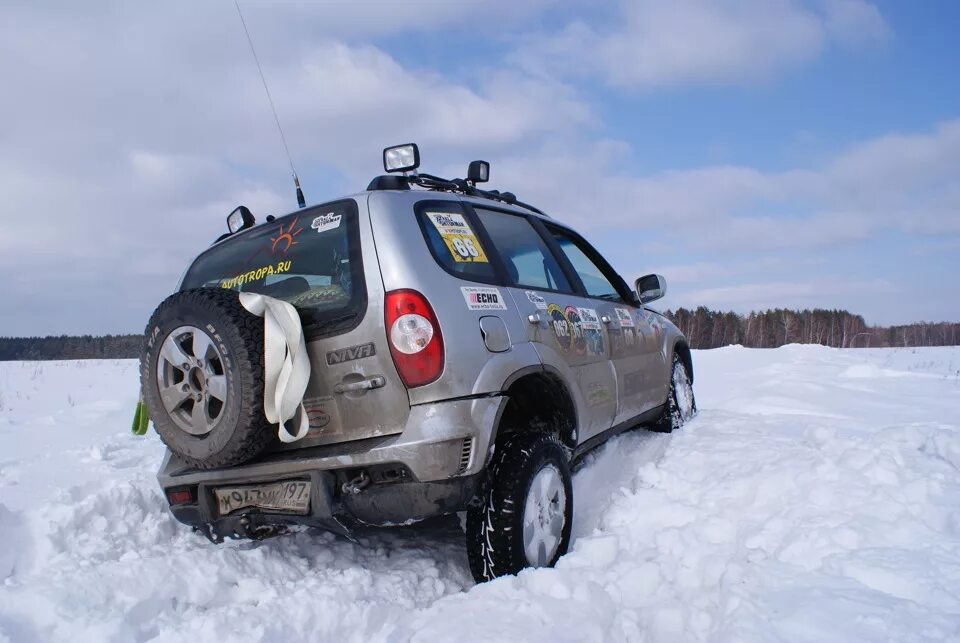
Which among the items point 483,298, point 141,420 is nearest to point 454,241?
point 483,298

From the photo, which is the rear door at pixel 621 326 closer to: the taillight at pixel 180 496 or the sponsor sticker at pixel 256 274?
the sponsor sticker at pixel 256 274

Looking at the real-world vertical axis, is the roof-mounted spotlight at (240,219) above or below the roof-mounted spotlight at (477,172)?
below

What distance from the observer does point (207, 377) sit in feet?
7.90

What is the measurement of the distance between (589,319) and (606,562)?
4.46 feet

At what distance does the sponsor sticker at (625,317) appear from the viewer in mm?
4031

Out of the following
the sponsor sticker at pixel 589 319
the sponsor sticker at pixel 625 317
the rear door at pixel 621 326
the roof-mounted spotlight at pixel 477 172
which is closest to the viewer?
the sponsor sticker at pixel 589 319

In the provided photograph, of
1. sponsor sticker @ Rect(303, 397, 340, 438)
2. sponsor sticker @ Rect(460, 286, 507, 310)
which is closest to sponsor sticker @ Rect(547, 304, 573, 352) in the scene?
sponsor sticker @ Rect(460, 286, 507, 310)

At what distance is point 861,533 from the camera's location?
2490 mm

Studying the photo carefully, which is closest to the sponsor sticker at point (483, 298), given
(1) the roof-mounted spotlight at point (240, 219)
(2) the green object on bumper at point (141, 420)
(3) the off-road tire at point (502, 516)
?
(3) the off-road tire at point (502, 516)

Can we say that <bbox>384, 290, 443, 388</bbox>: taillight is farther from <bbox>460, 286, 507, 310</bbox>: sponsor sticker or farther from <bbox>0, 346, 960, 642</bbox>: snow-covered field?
<bbox>0, 346, 960, 642</bbox>: snow-covered field

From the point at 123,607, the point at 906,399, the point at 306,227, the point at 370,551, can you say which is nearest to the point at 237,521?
the point at 123,607

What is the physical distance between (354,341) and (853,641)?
1872 millimetres

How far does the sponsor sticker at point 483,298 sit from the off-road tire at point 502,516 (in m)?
0.59

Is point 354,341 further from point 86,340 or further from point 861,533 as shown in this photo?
point 86,340
